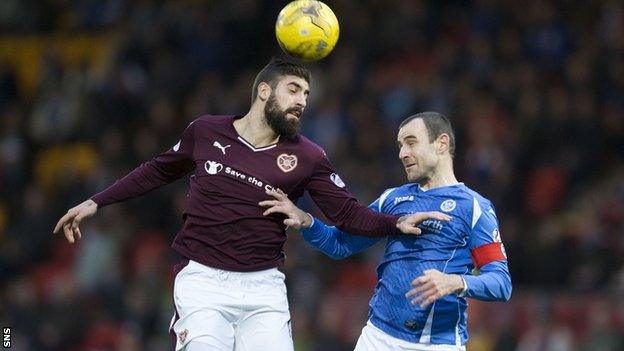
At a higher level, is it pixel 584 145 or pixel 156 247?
pixel 584 145

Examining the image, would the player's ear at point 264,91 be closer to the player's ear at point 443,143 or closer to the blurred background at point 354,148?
the player's ear at point 443,143

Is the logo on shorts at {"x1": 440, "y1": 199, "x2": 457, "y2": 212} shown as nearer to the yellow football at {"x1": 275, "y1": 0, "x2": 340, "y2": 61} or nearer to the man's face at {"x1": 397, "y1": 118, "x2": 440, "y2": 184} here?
the man's face at {"x1": 397, "y1": 118, "x2": 440, "y2": 184}

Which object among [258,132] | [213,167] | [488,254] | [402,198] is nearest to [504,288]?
[488,254]

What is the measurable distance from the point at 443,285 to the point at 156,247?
8.84 meters

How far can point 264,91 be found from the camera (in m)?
7.69

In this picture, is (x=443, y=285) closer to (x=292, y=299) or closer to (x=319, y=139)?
(x=292, y=299)

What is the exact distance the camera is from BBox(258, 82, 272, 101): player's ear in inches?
302

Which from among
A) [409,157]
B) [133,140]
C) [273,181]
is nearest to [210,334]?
[273,181]

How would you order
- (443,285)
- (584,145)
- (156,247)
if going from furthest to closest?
(156,247) < (584,145) < (443,285)

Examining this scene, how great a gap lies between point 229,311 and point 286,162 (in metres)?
0.95

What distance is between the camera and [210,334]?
23.8ft

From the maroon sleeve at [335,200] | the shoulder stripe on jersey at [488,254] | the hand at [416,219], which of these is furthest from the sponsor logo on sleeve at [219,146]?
the shoulder stripe on jersey at [488,254]

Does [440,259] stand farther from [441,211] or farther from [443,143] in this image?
[443,143]

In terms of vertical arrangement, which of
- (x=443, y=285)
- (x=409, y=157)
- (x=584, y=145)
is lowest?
(x=443, y=285)
